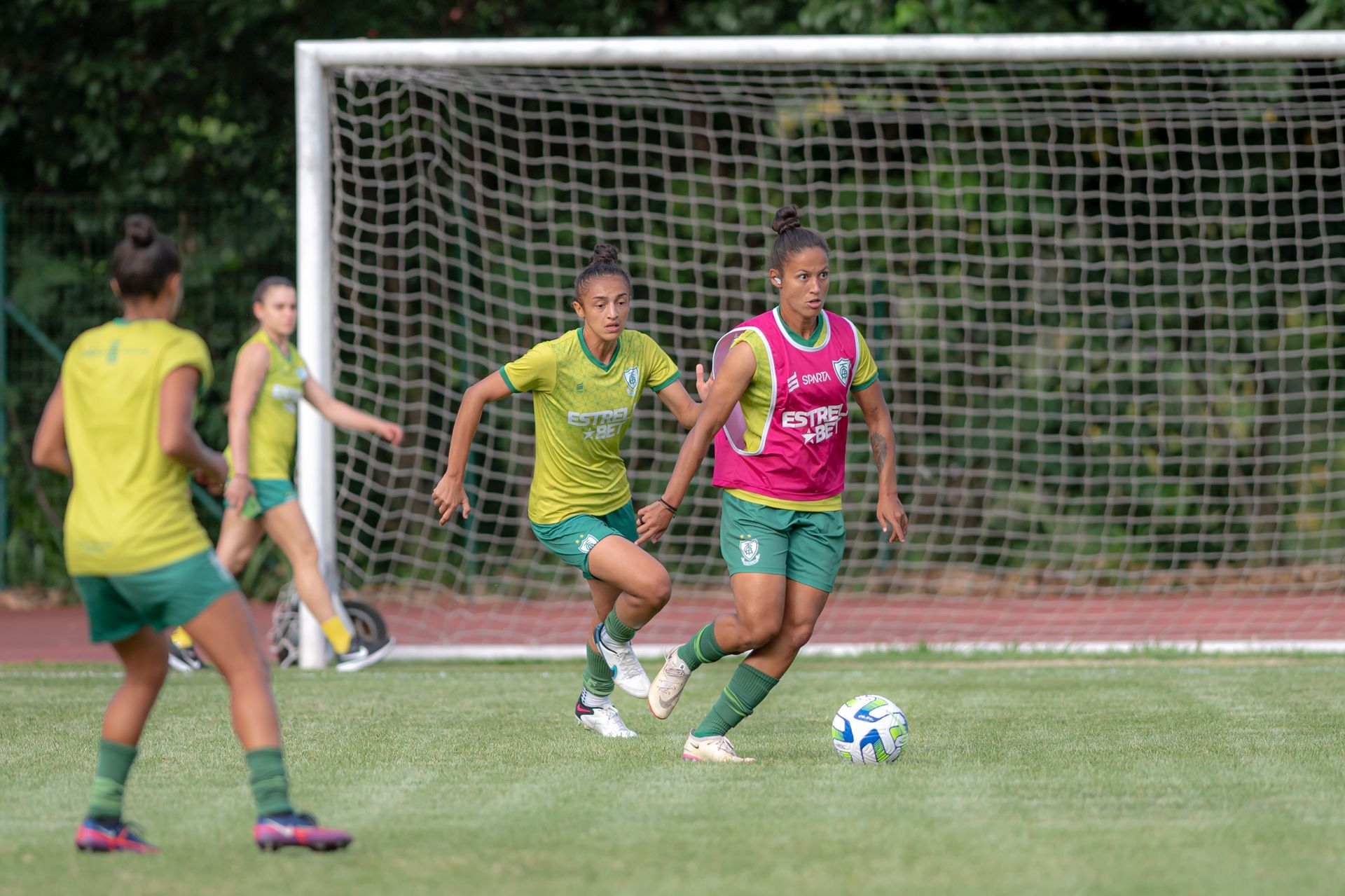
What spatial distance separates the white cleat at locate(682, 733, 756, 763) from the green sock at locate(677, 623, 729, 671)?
0.28 metres

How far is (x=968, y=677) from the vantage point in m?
8.09

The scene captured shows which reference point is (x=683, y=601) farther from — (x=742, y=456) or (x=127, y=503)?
(x=127, y=503)

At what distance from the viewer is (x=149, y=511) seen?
383cm

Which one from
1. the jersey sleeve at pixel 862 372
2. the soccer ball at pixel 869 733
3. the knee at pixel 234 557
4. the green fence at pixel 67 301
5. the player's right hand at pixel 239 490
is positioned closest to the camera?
the soccer ball at pixel 869 733

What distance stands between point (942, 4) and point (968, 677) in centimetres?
508

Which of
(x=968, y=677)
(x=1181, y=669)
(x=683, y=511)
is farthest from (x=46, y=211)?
(x=1181, y=669)

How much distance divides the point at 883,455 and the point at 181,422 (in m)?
2.73

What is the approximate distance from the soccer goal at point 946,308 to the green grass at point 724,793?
379 centimetres

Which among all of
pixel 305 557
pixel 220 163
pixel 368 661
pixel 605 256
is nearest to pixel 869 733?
pixel 605 256

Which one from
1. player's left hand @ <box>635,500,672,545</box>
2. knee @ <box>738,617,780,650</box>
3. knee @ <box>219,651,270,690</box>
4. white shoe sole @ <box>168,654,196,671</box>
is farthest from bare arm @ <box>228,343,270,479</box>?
knee @ <box>219,651,270,690</box>

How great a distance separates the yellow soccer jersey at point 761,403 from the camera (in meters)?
5.42

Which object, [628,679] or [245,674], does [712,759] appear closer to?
[628,679]

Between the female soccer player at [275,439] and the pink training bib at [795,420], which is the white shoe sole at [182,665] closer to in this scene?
the female soccer player at [275,439]

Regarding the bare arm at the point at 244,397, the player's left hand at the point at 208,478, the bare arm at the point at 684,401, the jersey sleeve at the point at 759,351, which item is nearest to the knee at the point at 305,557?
the bare arm at the point at 244,397
